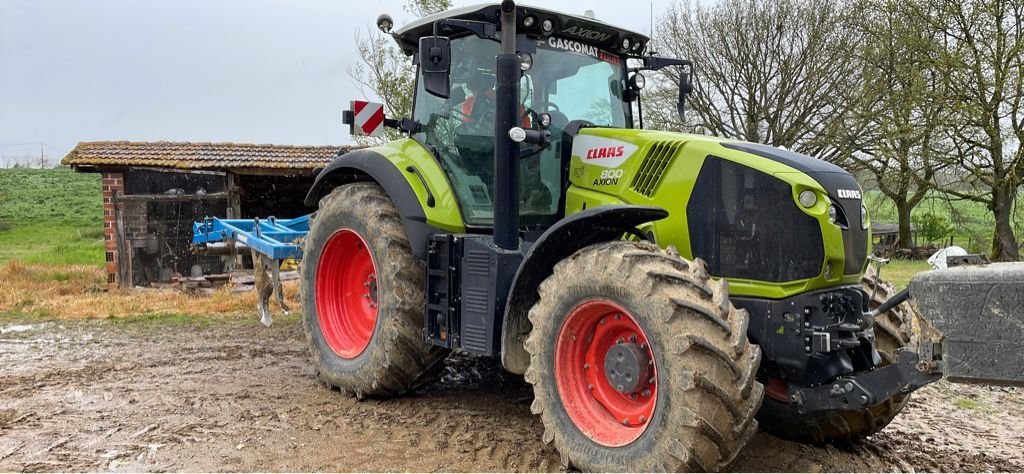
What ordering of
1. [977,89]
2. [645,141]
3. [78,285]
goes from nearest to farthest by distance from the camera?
[645,141], [78,285], [977,89]

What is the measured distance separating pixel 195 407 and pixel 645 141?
134 inches

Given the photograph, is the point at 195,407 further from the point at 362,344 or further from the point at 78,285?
the point at 78,285

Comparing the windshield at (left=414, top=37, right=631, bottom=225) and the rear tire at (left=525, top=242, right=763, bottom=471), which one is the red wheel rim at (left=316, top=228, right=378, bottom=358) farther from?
the rear tire at (left=525, top=242, right=763, bottom=471)

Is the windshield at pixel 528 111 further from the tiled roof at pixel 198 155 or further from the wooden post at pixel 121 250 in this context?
the wooden post at pixel 121 250

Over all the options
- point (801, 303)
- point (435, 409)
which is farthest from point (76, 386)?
point (801, 303)

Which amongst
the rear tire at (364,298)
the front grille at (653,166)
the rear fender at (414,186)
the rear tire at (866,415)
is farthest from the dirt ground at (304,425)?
the front grille at (653,166)

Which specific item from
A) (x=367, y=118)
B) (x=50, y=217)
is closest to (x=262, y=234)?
(x=367, y=118)

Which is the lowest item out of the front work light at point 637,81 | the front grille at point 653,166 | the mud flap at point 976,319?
the mud flap at point 976,319

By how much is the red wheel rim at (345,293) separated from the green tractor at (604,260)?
7cm

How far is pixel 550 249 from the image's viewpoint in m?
4.18

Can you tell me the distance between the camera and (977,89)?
16.4 metres

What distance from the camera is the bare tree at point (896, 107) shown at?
16781 mm

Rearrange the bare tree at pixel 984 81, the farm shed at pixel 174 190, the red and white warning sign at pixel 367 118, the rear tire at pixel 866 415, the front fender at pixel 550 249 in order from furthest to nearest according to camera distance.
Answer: the bare tree at pixel 984 81
the farm shed at pixel 174 190
the red and white warning sign at pixel 367 118
the rear tire at pixel 866 415
the front fender at pixel 550 249

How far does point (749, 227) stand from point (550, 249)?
0.99m
